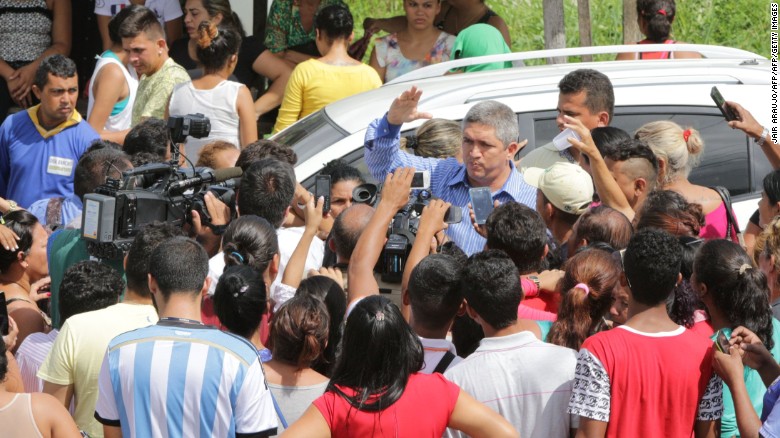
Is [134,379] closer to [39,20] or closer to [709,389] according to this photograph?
[709,389]

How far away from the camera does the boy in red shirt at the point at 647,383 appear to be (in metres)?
3.77

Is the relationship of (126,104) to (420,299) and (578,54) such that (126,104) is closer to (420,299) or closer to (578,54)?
(578,54)

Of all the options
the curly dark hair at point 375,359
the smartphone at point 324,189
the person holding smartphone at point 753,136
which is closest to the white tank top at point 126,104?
the smartphone at point 324,189

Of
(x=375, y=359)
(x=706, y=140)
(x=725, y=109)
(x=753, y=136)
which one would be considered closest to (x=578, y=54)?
(x=706, y=140)

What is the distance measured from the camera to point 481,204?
17.1 ft

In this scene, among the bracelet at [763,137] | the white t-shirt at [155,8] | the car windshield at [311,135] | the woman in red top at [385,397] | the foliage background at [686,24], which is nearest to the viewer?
the woman in red top at [385,397]

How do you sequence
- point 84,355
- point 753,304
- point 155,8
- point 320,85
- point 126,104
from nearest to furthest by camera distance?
point 753,304 → point 84,355 → point 320,85 → point 126,104 → point 155,8

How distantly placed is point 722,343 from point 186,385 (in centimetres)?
181

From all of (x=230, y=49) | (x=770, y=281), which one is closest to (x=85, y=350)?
(x=770, y=281)

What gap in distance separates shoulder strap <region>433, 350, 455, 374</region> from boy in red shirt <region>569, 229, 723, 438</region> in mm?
521

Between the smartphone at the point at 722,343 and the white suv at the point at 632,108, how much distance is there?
8.30ft

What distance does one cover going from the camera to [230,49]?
25.1 feet

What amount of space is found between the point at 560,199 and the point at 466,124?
2.19ft

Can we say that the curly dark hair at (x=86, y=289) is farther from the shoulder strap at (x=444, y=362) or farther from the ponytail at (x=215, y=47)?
the ponytail at (x=215, y=47)
